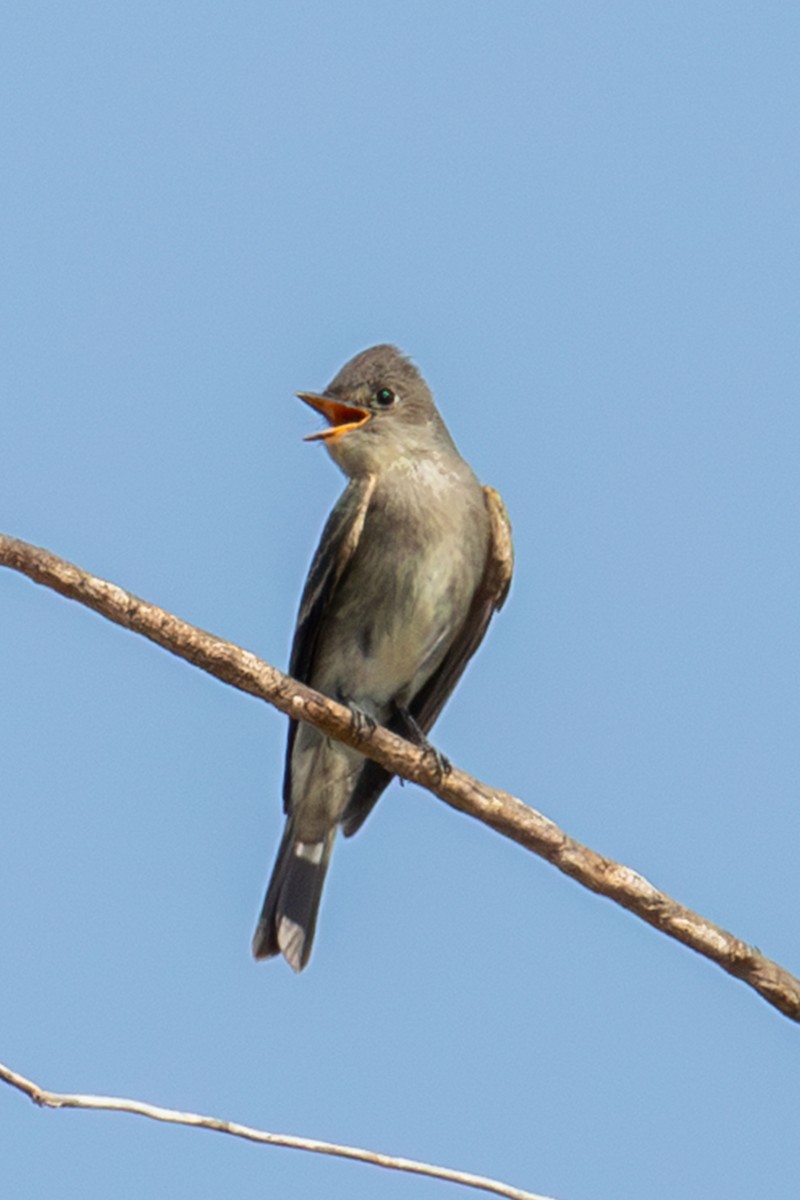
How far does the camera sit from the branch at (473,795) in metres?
5.61

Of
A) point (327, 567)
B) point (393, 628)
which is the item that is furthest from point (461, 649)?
point (327, 567)

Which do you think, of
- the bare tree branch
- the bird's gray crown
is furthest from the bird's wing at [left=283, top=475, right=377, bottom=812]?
the bare tree branch

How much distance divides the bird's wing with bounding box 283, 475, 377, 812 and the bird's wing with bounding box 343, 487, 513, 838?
2.31ft

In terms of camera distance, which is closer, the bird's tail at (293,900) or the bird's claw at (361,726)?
the bird's claw at (361,726)

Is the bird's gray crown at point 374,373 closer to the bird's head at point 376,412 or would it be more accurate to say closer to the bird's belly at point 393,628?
the bird's head at point 376,412

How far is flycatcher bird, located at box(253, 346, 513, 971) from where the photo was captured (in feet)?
29.8

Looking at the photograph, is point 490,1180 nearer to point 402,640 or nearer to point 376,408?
point 402,640

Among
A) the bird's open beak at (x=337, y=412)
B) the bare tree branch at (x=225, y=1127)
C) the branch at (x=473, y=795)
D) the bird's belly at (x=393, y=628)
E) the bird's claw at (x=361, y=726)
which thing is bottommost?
the bare tree branch at (x=225, y=1127)

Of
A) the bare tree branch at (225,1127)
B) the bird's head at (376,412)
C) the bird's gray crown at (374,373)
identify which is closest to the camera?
the bare tree branch at (225,1127)

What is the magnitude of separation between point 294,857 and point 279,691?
3911 mm

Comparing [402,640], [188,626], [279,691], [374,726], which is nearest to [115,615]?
[188,626]

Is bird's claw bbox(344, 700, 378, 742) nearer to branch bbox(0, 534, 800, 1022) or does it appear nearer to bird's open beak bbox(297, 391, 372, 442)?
branch bbox(0, 534, 800, 1022)

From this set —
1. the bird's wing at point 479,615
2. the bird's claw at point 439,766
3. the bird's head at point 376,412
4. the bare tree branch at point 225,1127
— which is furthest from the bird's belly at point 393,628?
the bare tree branch at point 225,1127

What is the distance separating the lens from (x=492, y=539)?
9.41 meters
